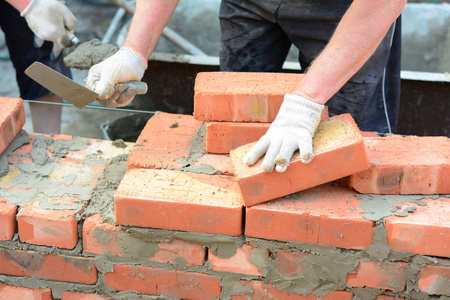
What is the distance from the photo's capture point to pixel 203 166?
182 centimetres

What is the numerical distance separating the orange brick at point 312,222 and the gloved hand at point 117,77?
2.51ft

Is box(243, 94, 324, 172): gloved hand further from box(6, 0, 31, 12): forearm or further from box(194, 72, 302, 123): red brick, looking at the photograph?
box(6, 0, 31, 12): forearm

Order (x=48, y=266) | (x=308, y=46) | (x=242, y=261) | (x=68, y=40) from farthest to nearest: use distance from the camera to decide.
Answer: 1. (x=68, y=40)
2. (x=308, y=46)
3. (x=48, y=266)
4. (x=242, y=261)

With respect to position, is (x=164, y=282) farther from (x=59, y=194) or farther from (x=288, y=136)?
(x=288, y=136)

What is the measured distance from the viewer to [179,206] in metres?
1.60

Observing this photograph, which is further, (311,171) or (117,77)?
(117,77)

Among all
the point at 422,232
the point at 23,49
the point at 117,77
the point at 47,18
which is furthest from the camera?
the point at 23,49

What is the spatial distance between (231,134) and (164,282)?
622mm

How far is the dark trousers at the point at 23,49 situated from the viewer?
3.18 meters

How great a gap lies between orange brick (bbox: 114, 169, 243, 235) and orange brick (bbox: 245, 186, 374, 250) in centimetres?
8

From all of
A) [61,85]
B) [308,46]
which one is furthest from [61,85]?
[308,46]

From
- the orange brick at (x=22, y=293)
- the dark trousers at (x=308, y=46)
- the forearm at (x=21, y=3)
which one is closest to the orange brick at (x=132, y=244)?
the orange brick at (x=22, y=293)

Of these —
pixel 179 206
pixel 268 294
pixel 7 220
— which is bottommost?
pixel 268 294

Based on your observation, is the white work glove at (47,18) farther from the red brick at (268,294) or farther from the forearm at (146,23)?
the red brick at (268,294)
